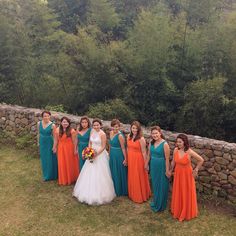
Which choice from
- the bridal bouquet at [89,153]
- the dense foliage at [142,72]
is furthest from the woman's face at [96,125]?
the dense foliage at [142,72]

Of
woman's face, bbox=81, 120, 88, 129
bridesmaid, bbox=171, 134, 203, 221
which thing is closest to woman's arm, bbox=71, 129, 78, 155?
woman's face, bbox=81, 120, 88, 129

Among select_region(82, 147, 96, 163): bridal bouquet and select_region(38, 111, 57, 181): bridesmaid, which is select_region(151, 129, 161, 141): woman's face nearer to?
select_region(82, 147, 96, 163): bridal bouquet

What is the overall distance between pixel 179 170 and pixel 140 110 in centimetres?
662

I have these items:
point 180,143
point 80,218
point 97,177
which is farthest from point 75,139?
point 180,143

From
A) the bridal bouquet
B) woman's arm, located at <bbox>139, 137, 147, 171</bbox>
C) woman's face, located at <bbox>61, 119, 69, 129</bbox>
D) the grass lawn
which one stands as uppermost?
woman's face, located at <bbox>61, 119, 69, 129</bbox>

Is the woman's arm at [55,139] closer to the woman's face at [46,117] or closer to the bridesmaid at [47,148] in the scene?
the bridesmaid at [47,148]

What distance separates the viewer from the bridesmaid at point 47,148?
772 cm

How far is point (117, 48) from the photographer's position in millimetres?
12875

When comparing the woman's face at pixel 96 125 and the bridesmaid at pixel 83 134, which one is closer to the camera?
the woman's face at pixel 96 125

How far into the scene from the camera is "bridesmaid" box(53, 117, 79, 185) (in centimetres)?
740

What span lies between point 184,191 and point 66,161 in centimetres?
283

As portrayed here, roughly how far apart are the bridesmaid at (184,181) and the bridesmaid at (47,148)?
3084 mm

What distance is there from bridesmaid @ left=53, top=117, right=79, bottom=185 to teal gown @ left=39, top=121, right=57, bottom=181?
23 centimetres

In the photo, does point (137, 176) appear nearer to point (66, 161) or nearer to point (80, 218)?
point (80, 218)
